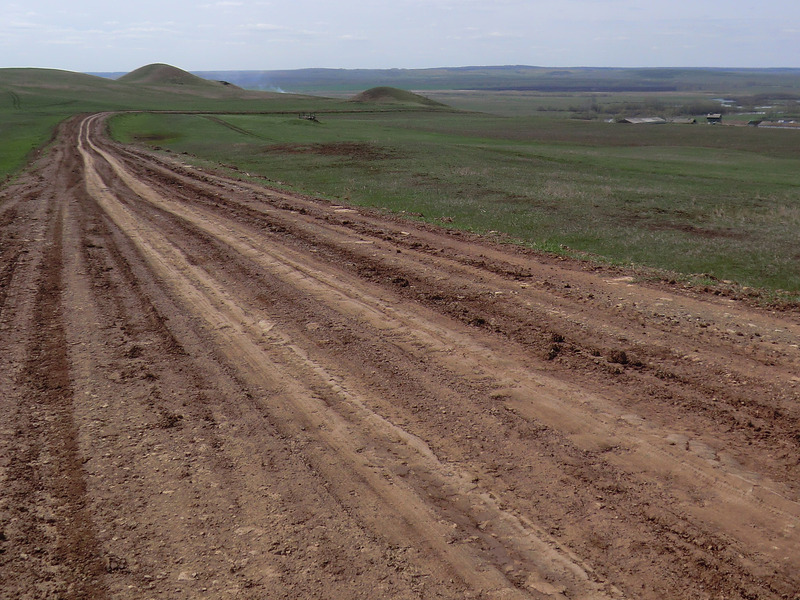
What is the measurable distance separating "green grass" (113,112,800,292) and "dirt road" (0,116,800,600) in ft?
16.0

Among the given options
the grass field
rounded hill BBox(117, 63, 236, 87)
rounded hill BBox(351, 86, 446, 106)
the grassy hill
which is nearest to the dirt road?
the grass field

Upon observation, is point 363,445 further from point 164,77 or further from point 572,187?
point 164,77

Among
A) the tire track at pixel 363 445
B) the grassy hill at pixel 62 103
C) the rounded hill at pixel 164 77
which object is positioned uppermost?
the rounded hill at pixel 164 77

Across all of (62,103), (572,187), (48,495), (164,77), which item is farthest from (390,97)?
(48,495)

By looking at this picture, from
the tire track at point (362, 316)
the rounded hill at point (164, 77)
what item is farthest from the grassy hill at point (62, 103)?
the tire track at point (362, 316)

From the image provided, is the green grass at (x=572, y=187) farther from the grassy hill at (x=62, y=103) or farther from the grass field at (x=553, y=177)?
the grassy hill at (x=62, y=103)

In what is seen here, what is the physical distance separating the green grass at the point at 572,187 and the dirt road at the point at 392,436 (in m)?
4.88

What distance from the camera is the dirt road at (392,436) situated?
14.5ft

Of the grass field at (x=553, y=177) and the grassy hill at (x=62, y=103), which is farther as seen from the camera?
the grassy hill at (x=62, y=103)

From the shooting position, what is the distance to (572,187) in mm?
25656

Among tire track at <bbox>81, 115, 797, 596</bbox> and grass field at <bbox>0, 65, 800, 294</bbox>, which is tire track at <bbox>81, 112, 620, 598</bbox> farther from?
grass field at <bbox>0, 65, 800, 294</bbox>

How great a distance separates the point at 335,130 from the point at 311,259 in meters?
46.8

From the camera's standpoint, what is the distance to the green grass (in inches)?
609

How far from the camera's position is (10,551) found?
14.9 feet
